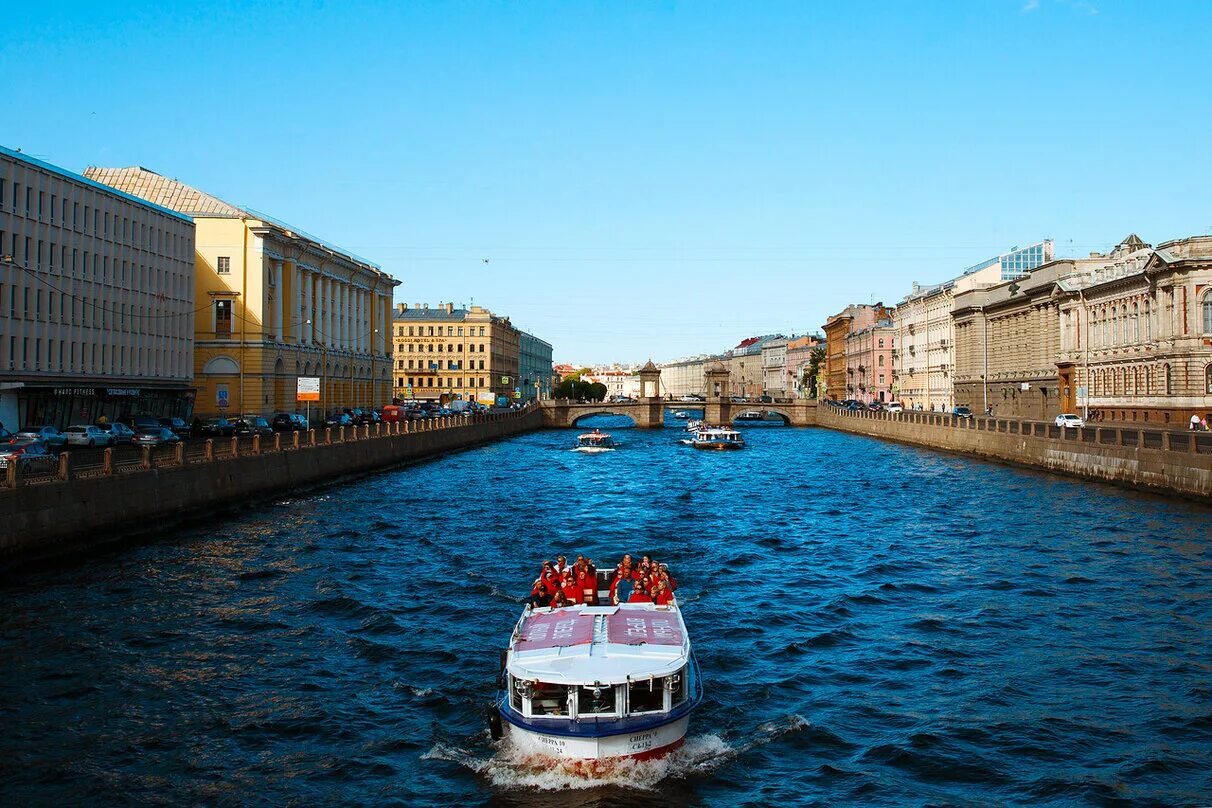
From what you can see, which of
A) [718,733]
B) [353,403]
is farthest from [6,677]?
[353,403]

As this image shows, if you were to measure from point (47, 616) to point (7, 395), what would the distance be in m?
30.9

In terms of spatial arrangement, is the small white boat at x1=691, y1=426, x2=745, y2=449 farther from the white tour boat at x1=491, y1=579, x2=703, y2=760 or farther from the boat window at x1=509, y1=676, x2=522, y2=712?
the boat window at x1=509, y1=676, x2=522, y2=712

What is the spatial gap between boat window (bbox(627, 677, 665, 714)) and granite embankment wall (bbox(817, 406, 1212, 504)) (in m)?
31.6

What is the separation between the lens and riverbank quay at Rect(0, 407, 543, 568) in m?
27.2

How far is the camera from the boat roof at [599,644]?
601 inches

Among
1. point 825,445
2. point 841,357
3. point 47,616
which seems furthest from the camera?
point 841,357

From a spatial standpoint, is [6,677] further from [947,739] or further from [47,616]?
[947,739]

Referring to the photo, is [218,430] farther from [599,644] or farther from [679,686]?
[679,686]

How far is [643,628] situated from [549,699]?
2.67 m

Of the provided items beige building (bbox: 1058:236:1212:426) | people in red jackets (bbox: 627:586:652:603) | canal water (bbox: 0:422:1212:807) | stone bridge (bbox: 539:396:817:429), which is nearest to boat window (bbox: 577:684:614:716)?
canal water (bbox: 0:422:1212:807)

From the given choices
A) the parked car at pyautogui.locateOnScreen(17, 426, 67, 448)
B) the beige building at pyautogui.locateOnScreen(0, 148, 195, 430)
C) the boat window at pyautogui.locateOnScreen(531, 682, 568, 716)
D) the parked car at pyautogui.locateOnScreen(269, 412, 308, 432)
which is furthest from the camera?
the parked car at pyautogui.locateOnScreen(269, 412, 308, 432)

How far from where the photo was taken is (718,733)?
17.2m

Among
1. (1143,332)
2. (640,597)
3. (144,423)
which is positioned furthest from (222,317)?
(640,597)

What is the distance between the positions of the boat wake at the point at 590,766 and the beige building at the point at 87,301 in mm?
41974
